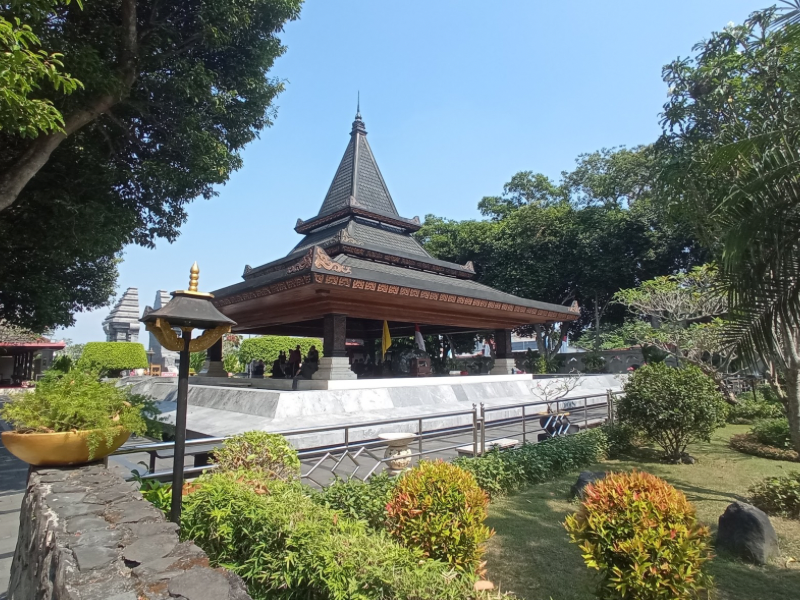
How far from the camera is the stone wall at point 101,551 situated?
87.0 inches

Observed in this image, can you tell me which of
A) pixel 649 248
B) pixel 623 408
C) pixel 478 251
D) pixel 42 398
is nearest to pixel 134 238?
pixel 42 398

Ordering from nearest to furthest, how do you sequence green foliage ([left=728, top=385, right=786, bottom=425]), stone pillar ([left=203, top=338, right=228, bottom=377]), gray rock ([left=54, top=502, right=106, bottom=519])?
1. gray rock ([left=54, top=502, right=106, bottom=519])
2. green foliage ([left=728, top=385, right=786, bottom=425])
3. stone pillar ([left=203, top=338, right=228, bottom=377])

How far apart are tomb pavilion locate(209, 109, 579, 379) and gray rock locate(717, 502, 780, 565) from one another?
6994 mm

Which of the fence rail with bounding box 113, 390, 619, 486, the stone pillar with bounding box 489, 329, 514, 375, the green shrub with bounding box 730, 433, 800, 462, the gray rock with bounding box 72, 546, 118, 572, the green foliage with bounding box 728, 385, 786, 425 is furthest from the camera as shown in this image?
the stone pillar with bounding box 489, 329, 514, 375

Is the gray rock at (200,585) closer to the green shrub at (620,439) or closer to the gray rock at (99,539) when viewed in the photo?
the gray rock at (99,539)

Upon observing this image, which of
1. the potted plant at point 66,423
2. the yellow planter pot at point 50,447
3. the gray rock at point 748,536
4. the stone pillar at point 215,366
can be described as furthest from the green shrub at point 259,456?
the stone pillar at point 215,366

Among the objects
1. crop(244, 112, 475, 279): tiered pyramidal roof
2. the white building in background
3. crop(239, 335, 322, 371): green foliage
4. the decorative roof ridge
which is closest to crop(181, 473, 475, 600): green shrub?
crop(244, 112, 475, 279): tiered pyramidal roof

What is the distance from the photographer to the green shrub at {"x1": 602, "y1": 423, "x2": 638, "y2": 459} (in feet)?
28.9

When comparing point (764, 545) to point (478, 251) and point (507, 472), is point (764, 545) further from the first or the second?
point (478, 251)

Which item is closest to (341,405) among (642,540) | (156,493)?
(156,493)

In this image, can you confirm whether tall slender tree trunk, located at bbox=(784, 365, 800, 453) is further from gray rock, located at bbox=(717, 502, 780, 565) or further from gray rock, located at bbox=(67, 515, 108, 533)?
gray rock, located at bbox=(67, 515, 108, 533)

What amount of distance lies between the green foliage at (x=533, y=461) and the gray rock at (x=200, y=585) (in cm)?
413

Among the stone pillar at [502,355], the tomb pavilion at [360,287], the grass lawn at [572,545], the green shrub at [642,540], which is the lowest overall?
the grass lawn at [572,545]

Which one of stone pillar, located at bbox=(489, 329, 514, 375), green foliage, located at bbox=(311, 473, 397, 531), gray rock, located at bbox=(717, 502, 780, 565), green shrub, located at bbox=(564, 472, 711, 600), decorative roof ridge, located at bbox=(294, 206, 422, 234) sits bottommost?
gray rock, located at bbox=(717, 502, 780, 565)
